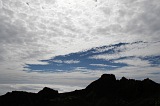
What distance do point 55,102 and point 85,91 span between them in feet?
83.2

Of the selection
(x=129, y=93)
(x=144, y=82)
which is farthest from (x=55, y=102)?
(x=144, y=82)

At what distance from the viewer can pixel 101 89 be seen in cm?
16088

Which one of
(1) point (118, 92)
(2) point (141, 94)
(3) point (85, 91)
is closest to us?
(2) point (141, 94)

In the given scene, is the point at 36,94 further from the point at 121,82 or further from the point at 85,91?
the point at 121,82

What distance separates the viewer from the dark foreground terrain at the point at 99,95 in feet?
465

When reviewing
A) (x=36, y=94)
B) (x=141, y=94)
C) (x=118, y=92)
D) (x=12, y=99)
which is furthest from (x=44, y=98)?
(x=141, y=94)

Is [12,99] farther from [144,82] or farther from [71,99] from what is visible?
[144,82]

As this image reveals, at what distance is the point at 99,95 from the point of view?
154 metres

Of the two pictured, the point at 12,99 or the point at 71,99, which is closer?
the point at 71,99

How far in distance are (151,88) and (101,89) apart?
112 feet

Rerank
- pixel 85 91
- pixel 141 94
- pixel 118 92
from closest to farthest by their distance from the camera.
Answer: pixel 141 94
pixel 118 92
pixel 85 91

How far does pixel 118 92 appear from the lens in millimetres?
Result: 154875

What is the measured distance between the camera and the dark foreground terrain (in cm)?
14175

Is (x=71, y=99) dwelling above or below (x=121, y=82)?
below
